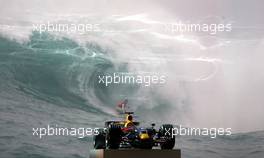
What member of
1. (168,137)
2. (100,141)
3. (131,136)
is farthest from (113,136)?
(168,137)

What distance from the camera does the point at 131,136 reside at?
32.3 ft

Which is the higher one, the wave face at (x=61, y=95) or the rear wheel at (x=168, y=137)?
the wave face at (x=61, y=95)

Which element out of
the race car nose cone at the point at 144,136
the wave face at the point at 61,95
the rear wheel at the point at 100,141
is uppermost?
the wave face at the point at 61,95

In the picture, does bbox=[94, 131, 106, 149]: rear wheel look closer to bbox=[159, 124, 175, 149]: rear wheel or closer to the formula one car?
the formula one car

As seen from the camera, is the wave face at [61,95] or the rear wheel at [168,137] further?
the wave face at [61,95]

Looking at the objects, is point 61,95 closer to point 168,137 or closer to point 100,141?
point 100,141

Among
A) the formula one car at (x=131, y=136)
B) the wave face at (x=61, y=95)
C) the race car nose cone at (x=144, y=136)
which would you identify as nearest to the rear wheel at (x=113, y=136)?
the formula one car at (x=131, y=136)

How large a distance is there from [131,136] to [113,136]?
422 millimetres

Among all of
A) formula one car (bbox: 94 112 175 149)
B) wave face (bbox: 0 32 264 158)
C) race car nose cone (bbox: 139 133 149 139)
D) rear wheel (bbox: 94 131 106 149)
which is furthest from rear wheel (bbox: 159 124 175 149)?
wave face (bbox: 0 32 264 158)

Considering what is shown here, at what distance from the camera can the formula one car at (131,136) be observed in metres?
9.45

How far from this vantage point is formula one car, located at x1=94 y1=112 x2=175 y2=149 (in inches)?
372

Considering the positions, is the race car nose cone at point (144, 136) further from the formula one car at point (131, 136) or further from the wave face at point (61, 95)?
the wave face at point (61, 95)

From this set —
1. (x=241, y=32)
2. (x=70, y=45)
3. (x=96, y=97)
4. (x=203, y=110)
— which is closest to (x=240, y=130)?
(x=203, y=110)

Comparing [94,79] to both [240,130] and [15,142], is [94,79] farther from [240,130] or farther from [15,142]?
[240,130]
